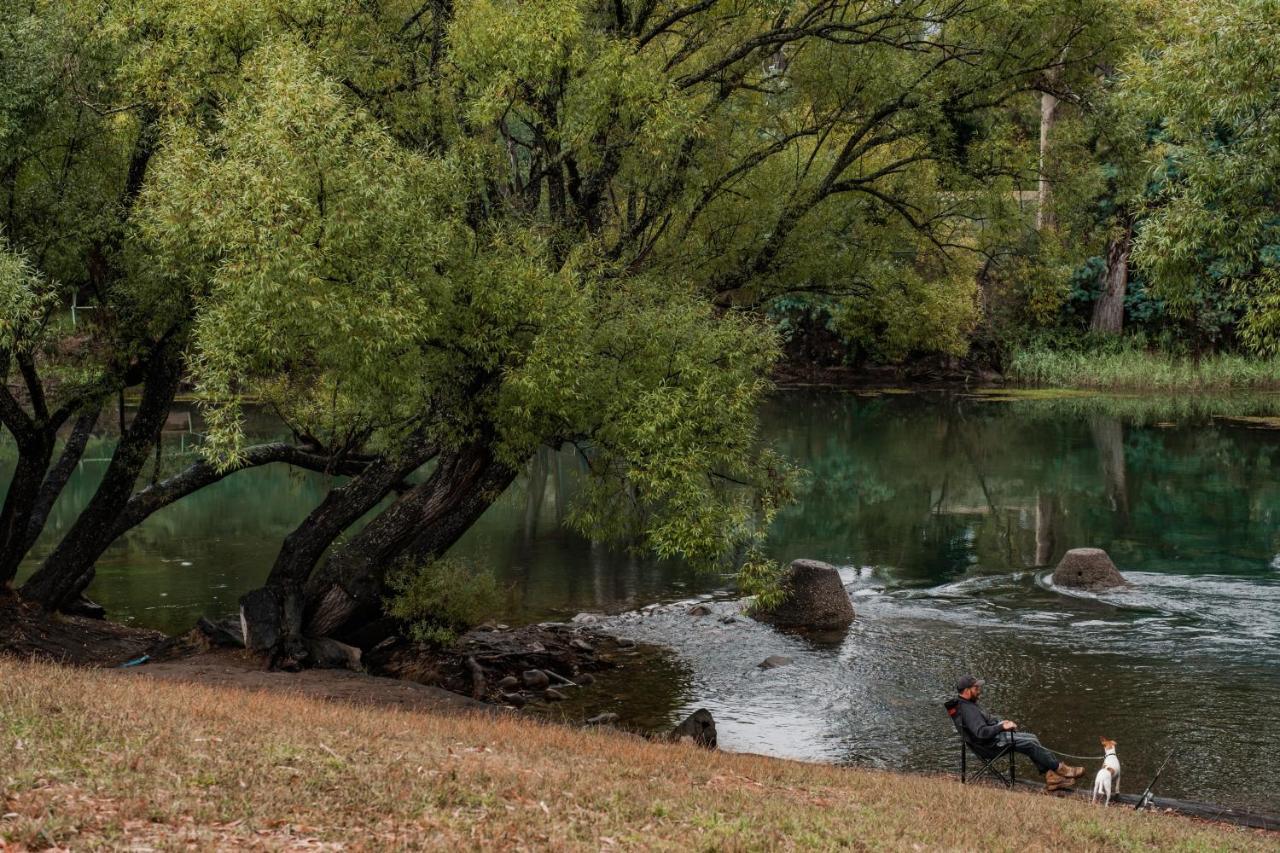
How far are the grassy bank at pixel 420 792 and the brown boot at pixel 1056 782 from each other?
1.44 m

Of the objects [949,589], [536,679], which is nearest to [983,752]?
[536,679]

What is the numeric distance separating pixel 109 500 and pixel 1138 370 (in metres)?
51.2

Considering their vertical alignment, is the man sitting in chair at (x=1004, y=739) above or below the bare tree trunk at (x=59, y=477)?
below

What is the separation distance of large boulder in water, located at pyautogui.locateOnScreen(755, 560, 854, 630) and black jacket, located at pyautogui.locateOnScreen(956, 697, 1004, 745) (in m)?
9.45

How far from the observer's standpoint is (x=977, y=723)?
50.0 feet

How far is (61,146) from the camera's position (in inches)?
770

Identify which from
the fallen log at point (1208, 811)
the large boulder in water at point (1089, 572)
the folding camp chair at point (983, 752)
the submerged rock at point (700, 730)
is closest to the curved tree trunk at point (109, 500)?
the submerged rock at point (700, 730)

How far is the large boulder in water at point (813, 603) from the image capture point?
989 inches

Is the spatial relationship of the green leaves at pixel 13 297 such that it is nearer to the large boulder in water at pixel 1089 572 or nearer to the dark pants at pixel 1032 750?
the dark pants at pixel 1032 750

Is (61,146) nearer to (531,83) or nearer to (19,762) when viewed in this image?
(531,83)

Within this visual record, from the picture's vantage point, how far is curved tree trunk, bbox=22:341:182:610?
859 inches

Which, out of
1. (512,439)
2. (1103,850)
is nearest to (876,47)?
(512,439)

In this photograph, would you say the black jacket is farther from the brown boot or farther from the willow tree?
the willow tree

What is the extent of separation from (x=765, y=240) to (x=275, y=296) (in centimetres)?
1321
